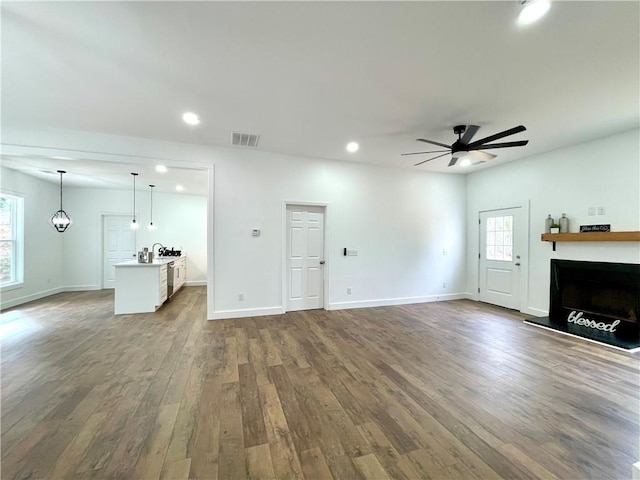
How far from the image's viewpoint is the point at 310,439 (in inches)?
70.2

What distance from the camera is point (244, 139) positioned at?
13.7ft

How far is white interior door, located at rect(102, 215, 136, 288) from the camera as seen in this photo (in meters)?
7.31

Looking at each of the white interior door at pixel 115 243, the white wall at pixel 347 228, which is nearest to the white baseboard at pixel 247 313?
the white wall at pixel 347 228

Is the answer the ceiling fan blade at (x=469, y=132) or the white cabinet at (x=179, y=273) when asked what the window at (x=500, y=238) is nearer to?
the ceiling fan blade at (x=469, y=132)

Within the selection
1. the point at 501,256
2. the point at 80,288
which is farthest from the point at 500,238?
the point at 80,288

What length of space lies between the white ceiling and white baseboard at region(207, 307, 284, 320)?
2985mm

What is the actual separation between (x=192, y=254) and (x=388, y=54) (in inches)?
309

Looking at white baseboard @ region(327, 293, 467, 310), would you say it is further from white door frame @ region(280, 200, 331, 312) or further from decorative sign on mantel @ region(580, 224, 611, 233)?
decorative sign on mantel @ region(580, 224, 611, 233)

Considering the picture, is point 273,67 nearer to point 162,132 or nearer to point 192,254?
point 162,132

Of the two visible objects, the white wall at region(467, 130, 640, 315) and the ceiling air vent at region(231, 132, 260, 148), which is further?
the ceiling air vent at region(231, 132, 260, 148)

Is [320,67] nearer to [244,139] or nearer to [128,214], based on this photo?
[244,139]

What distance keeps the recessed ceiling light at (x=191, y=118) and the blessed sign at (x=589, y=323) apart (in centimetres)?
655

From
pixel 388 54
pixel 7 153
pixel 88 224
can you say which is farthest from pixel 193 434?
pixel 88 224

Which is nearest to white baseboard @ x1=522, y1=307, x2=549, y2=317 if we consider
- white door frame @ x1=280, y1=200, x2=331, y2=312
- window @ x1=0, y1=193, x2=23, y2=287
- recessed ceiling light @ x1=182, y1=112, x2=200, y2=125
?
white door frame @ x1=280, y1=200, x2=331, y2=312
